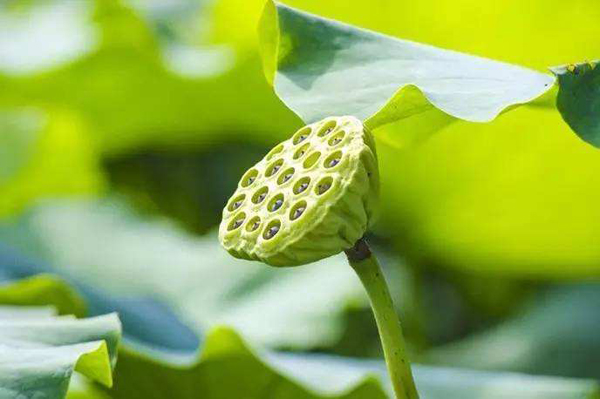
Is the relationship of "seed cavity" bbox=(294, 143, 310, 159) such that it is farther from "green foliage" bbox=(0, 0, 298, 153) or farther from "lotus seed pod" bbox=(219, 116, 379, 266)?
"green foliage" bbox=(0, 0, 298, 153)

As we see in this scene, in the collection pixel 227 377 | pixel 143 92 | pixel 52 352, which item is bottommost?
pixel 143 92

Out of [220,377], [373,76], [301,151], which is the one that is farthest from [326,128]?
[220,377]

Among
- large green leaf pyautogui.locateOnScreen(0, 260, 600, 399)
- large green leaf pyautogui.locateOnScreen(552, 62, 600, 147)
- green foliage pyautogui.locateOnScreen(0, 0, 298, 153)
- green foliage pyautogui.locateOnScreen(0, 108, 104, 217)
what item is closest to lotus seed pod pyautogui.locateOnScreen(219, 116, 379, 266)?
large green leaf pyautogui.locateOnScreen(552, 62, 600, 147)

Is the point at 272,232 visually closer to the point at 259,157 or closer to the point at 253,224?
the point at 253,224

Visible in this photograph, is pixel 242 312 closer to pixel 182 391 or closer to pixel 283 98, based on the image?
pixel 182 391

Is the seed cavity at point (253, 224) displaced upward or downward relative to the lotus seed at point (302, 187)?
downward

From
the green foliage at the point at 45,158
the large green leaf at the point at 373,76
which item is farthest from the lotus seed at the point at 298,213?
the green foliage at the point at 45,158

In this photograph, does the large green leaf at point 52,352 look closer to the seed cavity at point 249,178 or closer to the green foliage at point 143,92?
the seed cavity at point 249,178
